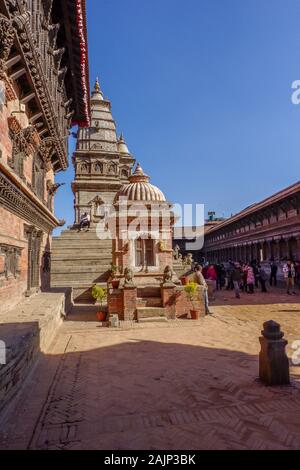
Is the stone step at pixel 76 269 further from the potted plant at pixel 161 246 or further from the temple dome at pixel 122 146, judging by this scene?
the temple dome at pixel 122 146

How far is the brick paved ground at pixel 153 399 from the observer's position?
3.57 m

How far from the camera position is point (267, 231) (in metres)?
28.8

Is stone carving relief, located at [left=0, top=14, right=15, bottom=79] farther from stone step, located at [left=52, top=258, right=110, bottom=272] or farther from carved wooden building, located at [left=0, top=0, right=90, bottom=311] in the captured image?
stone step, located at [left=52, top=258, right=110, bottom=272]

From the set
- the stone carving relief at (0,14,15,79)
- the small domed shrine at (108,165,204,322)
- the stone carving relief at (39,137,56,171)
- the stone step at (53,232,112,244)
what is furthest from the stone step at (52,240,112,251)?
the stone carving relief at (0,14,15,79)

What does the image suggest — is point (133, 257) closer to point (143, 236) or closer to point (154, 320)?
point (143, 236)

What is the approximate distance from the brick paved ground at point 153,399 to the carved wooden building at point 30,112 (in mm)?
2936

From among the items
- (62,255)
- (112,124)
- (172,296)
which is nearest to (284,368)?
(172,296)

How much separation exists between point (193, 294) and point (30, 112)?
335 inches

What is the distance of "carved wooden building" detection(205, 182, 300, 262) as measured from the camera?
78.9 feet

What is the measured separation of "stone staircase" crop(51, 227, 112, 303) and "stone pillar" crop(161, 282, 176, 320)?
7432 millimetres

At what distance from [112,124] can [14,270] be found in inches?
1301

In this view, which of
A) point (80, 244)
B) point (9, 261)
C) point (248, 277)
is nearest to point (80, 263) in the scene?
point (80, 244)

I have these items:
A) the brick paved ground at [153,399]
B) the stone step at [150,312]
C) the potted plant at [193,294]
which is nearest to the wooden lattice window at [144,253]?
the potted plant at [193,294]
